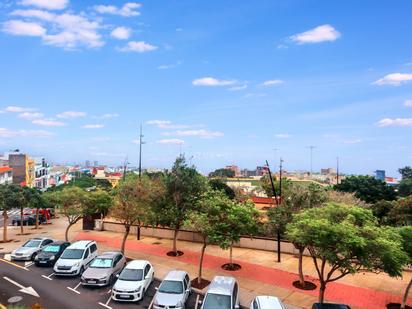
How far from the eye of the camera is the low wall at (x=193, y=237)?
26109mm

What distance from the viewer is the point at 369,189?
4812cm

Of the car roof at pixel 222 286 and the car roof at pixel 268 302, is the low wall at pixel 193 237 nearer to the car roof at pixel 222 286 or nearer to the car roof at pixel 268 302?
the car roof at pixel 222 286

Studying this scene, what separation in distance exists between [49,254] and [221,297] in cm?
1379

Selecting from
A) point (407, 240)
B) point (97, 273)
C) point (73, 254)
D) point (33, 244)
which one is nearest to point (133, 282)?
point (97, 273)

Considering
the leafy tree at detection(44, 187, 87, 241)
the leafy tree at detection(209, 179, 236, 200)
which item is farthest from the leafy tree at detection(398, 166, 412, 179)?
the leafy tree at detection(44, 187, 87, 241)

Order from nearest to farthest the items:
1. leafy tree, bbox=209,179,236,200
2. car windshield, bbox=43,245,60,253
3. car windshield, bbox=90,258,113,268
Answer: car windshield, bbox=90,258,113,268 < car windshield, bbox=43,245,60,253 < leafy tree, bbox=209,179,236,200

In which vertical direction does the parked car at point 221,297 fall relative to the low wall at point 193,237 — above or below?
above

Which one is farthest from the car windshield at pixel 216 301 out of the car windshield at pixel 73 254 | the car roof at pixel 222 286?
the car windshield at pixel 73 254

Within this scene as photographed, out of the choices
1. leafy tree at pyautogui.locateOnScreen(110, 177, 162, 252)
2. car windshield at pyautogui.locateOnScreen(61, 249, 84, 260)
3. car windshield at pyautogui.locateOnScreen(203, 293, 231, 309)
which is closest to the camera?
car windshield at pyautogui.locateOnScreen(203, 293, 231, 309)

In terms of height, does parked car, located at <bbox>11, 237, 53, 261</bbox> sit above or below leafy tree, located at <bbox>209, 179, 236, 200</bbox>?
below

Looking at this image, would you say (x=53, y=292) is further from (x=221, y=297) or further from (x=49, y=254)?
(x=221, y=297)

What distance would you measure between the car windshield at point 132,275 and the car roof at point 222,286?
13.8ft

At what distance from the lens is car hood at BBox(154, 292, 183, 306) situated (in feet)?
49.9

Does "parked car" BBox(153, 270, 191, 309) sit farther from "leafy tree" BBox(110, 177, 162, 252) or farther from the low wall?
the low wall
